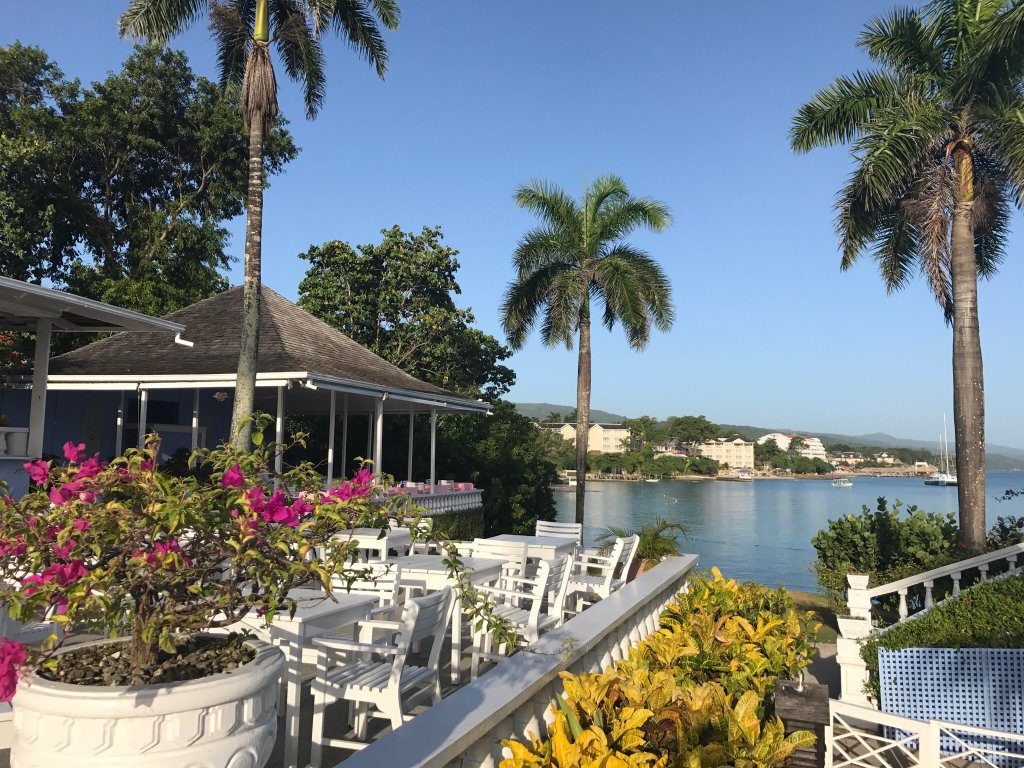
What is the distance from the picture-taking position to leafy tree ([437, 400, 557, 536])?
2258 centimetres

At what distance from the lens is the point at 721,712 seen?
275cm

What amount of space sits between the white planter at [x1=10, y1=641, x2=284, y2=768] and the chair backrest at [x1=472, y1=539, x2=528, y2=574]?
17.8ft

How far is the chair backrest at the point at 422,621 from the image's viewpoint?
144 inches

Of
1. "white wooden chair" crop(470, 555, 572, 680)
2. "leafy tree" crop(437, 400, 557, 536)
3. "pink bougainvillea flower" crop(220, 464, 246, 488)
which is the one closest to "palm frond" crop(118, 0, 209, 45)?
"white wooden chair" crop(470, 555, 572, 680)

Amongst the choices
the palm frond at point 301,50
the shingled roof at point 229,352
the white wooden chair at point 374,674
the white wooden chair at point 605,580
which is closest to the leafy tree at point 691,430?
the shingled roof at point 229,352

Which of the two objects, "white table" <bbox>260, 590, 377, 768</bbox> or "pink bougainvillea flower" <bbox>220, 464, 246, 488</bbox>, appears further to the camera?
"white table" <bbox>260, 590, 377, 768</bbox>

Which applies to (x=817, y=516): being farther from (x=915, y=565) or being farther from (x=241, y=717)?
(x=241, y=717)

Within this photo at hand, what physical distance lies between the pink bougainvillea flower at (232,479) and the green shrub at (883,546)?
9.82 meters

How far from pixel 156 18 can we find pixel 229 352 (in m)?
6.47

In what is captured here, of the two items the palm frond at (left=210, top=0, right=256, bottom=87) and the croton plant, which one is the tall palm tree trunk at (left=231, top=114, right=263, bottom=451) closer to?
the palm frond at (left=210, top=0, right=256, bottom=87)

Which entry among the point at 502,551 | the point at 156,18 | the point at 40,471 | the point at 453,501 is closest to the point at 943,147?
the point at 502,551

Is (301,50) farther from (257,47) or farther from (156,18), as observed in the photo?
(156,18)

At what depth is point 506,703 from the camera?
238 centimetres

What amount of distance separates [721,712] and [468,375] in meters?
34.4
